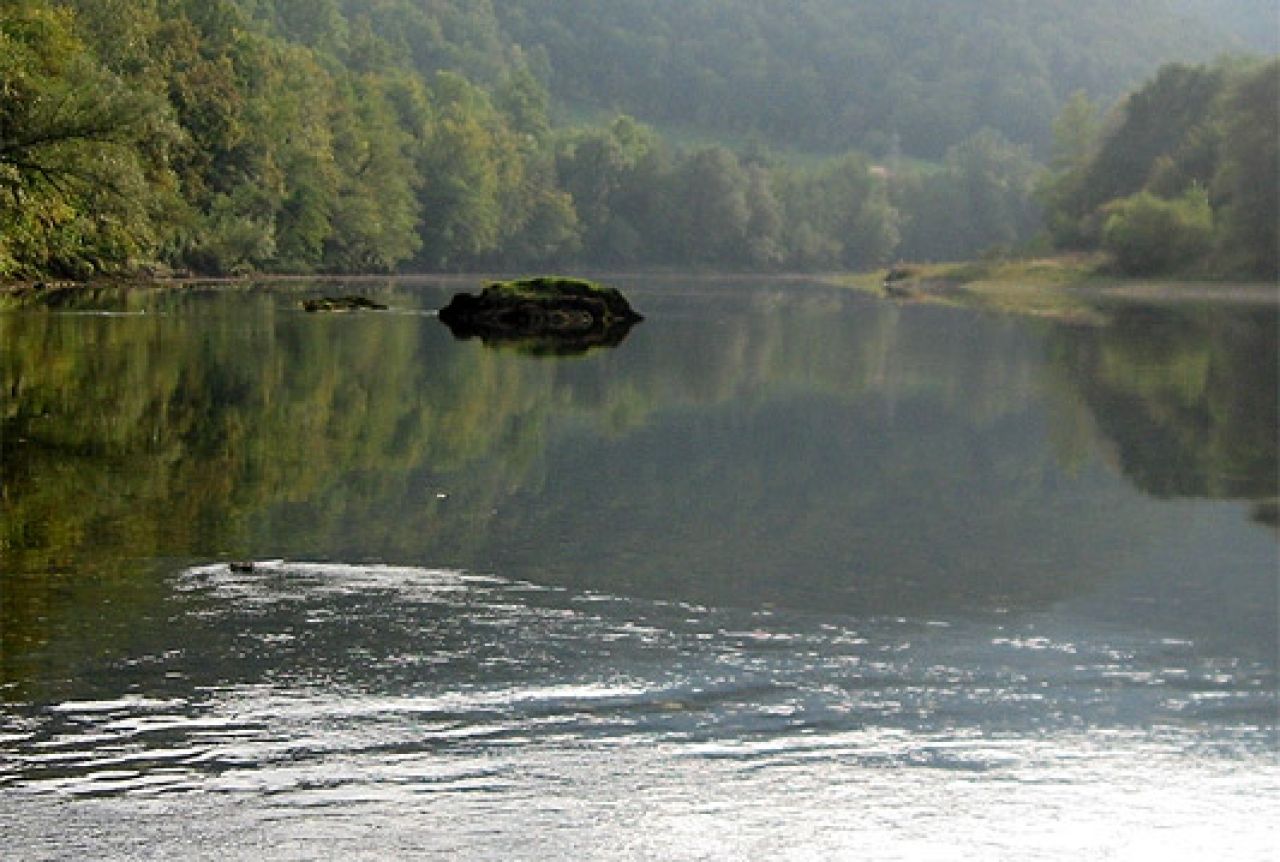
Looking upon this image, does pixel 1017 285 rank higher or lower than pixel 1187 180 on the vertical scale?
lower

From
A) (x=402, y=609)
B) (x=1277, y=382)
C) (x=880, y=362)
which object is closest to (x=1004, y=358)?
(x=880, y=362)

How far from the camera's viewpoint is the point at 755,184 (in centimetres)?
19312

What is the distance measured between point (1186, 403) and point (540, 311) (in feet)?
88.8

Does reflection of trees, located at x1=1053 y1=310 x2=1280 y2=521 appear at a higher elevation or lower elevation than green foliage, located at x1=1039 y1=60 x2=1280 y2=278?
lower

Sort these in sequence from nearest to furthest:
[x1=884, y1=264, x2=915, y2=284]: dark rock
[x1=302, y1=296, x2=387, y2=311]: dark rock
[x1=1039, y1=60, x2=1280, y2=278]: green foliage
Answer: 1. [x1=302, y1=296, x2=387, y2=311]: dark rock
2. [x1=1039, y1=60, x2=1280, y2=278]: green foliage
3. [x1=884, y1=264, x2=915, y2=284]: dark rock

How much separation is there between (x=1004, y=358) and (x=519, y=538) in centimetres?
2634

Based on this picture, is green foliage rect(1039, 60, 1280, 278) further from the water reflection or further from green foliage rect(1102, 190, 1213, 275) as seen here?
the water reflection

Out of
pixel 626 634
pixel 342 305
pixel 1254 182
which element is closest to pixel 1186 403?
pixel 626 634

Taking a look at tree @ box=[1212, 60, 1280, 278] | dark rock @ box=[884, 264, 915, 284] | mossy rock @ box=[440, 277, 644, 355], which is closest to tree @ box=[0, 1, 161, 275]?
mossy rock @ box=[440, 277, 644, 355]

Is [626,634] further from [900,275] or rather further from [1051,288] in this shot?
[900,275]

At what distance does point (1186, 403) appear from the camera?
27.1 meters

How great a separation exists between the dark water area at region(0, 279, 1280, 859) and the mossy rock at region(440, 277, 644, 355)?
2657 centimetres

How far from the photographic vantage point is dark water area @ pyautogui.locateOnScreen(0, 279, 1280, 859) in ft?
23.3

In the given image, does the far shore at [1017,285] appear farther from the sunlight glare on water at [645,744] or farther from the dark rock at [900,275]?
the sunlight glare on water at [645,744]
